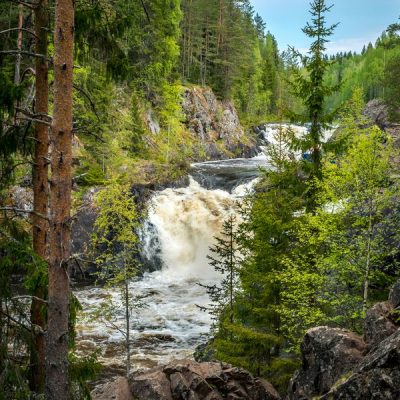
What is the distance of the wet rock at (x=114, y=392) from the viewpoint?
34.4ft

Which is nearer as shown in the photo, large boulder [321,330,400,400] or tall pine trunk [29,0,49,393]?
tall pine trunk [29,0,49,393]

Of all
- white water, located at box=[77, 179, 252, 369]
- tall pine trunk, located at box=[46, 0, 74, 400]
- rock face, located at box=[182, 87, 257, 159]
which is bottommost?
white water, located at box=[77, 179, 252, 369]

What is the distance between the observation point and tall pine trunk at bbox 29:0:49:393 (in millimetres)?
6945

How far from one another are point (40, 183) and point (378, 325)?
26.5 ft

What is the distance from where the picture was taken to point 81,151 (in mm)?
33000

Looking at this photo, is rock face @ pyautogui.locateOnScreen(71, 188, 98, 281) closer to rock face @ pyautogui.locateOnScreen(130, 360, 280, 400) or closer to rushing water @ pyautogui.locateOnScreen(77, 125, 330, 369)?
rushing water @ pyautogui.locateOnScreen(77, 125, 330, 369)

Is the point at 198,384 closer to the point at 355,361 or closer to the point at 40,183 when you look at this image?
the point at 355,361

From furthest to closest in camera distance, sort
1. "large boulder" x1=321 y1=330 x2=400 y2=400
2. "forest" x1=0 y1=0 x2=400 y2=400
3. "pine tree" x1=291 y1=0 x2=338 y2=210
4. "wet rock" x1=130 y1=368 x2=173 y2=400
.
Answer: "pine tree" x1=291 y1=0 x2=338 y2=210
"wet rock" x1=130 y1=368 x2=173 y2=400
"large boulder" x1=321 y1=330 x2=400 y2=400
"forest" x1=0 y1=0 x2=400 y2=400

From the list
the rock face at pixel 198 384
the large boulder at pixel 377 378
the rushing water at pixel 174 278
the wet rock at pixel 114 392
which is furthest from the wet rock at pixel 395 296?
the rushing water at pixel 174 278

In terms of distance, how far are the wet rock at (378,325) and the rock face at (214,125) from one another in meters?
43.4

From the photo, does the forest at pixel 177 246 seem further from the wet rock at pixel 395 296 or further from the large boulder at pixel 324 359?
the wet rock at pixel 395 296

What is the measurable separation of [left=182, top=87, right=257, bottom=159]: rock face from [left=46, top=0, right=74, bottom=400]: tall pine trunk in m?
47.0

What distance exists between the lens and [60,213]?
5.75 metres

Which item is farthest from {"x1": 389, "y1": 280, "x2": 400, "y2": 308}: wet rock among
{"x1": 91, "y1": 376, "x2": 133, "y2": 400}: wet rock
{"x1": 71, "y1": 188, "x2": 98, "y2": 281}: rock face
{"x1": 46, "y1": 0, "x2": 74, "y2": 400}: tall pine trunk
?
{"x1": 71, "y1": 188, "x2": 98, "y2": 281}: rock face
